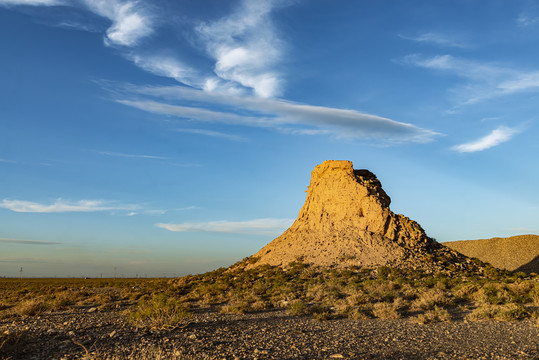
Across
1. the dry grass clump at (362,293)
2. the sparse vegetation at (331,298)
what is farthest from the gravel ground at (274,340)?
the dry grass clump at (362,293)

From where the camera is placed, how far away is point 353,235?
40000 millimetres

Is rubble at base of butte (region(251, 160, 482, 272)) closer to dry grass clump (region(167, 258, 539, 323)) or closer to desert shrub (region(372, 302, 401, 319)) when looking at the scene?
dry grass clump (region(167, 258, 539, 323))

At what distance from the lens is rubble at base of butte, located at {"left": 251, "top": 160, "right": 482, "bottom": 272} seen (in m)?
37.3

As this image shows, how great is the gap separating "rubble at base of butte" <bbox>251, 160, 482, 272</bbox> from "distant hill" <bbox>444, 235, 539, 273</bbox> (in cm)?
4388

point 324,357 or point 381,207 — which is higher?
point 381,207

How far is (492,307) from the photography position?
20156 mm

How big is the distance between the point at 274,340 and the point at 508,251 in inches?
3468

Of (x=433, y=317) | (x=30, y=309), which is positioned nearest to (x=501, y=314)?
(x=433, y=317)

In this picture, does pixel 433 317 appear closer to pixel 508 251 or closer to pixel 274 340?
pixel 274 340

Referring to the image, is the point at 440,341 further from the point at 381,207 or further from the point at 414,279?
the point at 381,207

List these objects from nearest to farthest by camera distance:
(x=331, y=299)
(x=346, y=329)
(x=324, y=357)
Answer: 1. (x=324, y=357)
2. (x=346, y=329)
3. (x=331, y=299)

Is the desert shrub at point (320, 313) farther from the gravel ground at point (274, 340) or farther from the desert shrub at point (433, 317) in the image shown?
the desert shrub at point (433, 317)

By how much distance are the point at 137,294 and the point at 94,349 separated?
19.0 metres

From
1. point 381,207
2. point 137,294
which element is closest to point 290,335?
point 137,294
